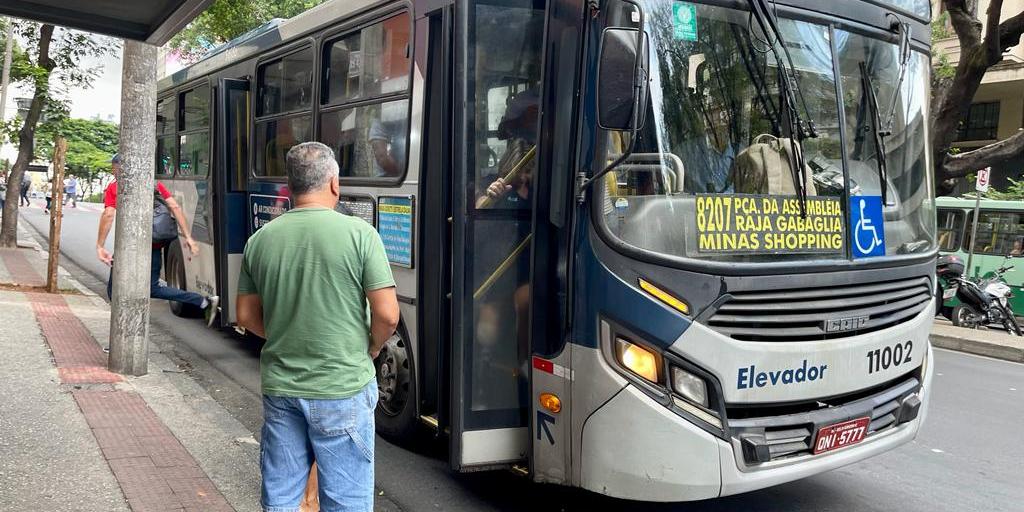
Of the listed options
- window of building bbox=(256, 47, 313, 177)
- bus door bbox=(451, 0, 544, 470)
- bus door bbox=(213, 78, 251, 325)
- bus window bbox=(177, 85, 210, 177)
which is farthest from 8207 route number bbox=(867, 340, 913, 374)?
bus window bbox=(177, 85, 210, 177)

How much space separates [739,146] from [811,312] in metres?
0.83

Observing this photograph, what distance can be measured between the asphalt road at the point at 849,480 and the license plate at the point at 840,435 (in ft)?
2.96

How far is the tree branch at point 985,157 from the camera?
41.7ft

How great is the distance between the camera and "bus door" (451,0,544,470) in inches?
165

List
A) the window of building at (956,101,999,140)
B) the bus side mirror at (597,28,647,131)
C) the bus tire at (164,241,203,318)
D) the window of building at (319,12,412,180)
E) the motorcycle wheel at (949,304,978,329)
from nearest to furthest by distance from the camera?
1. the bus side mirror at (597,28,647,131)
2. the window of building at (319,12,412,180)
3. the bus tire at (164,241,203,318)
4. the motorcycle wheel at (949,304,978,329)
5. the window of building at (956,101,999,140)

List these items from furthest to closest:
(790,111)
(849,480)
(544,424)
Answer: (849,480) < (544,424) < (790,111)

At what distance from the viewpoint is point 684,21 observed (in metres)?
3.86

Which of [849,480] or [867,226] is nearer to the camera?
[867,226]

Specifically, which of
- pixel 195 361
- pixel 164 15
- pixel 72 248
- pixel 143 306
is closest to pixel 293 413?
pixel 164 15

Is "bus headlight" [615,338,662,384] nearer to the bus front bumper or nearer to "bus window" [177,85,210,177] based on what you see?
the bus front bumper

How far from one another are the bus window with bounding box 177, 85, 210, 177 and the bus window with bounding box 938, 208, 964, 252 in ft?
44.0

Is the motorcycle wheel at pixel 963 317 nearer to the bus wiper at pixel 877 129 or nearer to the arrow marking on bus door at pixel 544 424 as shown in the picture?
the bus wiper at pixel 877 129

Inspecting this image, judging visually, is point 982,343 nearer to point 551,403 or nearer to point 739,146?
point 739,146

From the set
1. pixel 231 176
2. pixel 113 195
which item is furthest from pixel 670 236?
pixel 113 195
